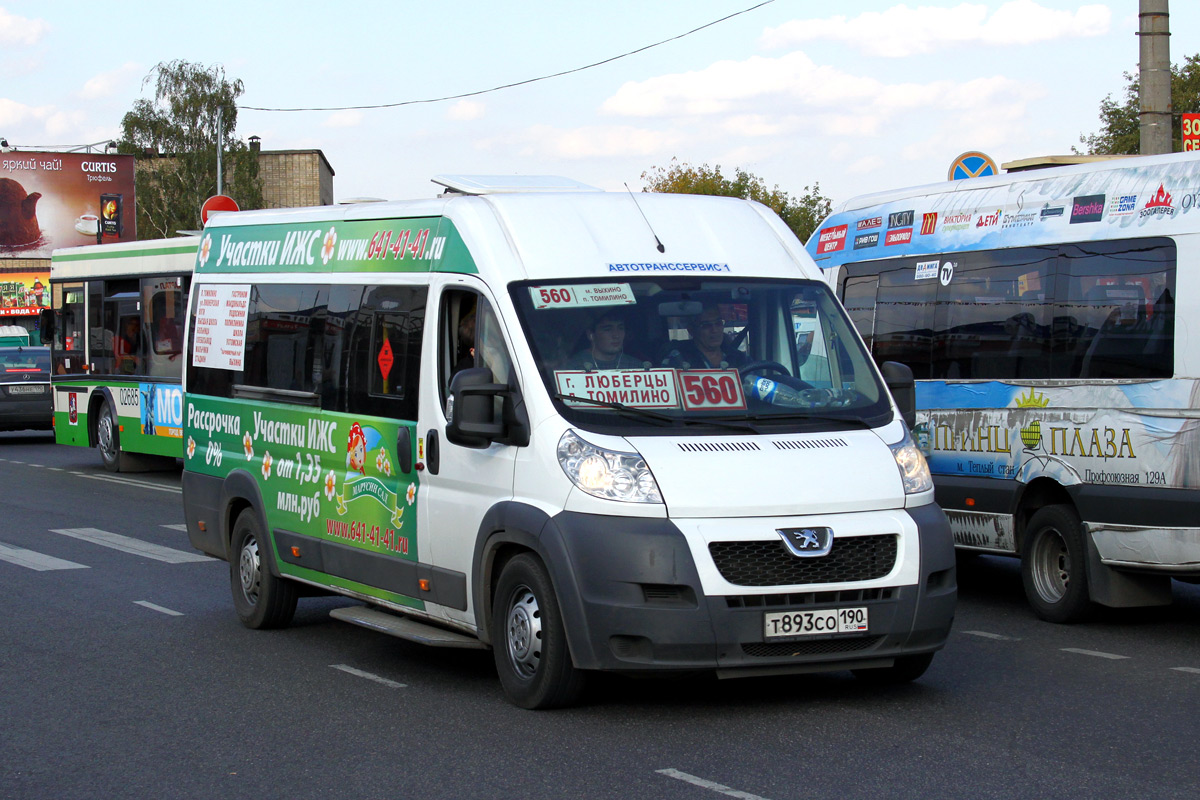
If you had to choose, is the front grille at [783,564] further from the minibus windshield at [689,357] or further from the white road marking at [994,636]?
the white road marking at [994,636]

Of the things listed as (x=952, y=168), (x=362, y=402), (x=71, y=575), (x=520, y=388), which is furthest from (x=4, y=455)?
(x=520, y=388)

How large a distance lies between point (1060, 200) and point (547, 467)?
4398mm

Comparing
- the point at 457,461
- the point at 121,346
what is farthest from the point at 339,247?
the point at 121,346

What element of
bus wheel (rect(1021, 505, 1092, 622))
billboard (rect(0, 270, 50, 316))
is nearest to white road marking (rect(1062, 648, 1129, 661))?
bus wheel (rect(1021, 505, 1092, 622))

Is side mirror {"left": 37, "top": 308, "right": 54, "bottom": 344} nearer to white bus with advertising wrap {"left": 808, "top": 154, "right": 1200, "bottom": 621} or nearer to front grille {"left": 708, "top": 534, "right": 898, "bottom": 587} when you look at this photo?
white bus with advertising wrap {"left": 808, "top": 154, "right": 1200, "bottom": 621}

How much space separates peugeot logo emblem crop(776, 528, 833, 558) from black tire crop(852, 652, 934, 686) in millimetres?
808

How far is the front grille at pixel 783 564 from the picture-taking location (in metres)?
6.47

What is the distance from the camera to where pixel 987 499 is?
395 inches

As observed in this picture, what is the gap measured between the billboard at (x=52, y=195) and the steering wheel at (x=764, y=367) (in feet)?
176

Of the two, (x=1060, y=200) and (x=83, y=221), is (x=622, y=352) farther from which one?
(x=83, y=221)

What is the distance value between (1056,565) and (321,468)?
4556mm

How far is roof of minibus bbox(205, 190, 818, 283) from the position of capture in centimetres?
739

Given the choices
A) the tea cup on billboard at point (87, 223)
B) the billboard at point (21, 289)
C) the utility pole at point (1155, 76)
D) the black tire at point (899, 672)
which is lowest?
the black tire at point (899, 672)

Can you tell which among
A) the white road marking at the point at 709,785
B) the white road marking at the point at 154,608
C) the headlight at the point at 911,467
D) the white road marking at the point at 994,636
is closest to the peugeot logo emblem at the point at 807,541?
the headlight at the point at 911,467
